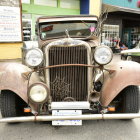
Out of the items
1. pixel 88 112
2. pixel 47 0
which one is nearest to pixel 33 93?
pixel 88 112

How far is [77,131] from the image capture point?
2766 mm

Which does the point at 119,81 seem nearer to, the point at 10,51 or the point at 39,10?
the point at 10,51

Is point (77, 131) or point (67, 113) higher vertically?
point (67, 113)

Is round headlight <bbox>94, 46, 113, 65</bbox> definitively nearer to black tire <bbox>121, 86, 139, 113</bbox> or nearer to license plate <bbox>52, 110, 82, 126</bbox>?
black tire <bbox>121, 86, 139, 113</bbox>

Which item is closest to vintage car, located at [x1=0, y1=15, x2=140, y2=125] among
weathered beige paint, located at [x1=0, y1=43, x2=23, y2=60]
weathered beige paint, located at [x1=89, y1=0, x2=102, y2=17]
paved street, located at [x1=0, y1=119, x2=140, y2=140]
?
paved street, located at [x1=0, y1=119, x2=140, y2=140]

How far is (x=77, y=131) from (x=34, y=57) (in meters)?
1.34

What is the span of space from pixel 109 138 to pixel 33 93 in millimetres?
1300

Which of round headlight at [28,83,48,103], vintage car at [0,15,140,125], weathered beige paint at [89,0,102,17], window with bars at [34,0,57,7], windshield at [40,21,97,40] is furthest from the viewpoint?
weathered beige paint at [89,0,102,17]

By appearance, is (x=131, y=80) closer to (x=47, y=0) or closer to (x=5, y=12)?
(x=5, y=12)

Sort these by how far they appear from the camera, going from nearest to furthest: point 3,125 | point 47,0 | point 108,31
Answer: point 3,125, point 47,0, point 108,31

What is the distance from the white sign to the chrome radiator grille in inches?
257

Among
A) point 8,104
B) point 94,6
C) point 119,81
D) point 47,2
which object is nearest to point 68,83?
point 119,81

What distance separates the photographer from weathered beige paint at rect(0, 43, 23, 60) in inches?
333

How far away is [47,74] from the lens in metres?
2.69
